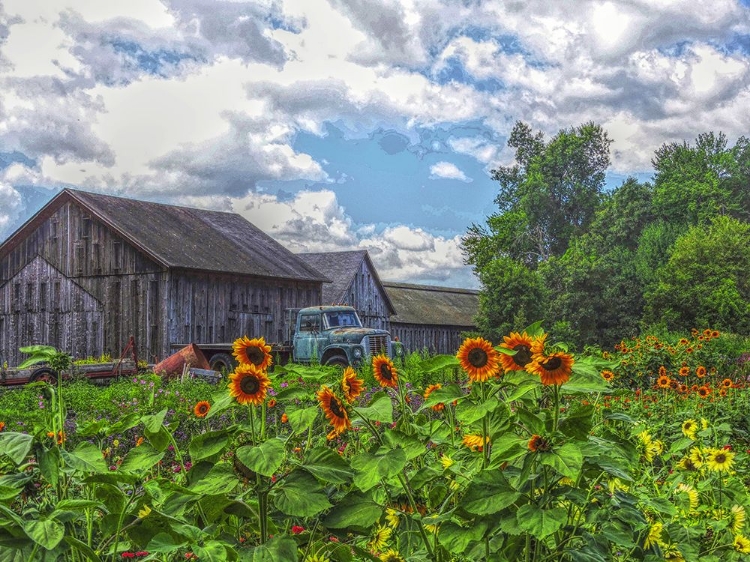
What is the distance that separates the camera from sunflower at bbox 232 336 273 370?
2930 millimetres

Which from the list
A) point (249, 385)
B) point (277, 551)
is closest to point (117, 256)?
point (249, 385)

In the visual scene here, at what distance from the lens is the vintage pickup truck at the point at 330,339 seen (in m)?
22.9

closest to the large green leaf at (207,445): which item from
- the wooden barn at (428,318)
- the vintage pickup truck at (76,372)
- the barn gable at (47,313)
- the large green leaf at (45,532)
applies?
the large green leaf at (45,532)

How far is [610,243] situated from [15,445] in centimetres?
4852

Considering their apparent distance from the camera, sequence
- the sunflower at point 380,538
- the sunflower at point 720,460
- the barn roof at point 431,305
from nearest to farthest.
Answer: the sunflower at point 380,538 → the sunflower at point 720,460 → the barn roof at point 431,305

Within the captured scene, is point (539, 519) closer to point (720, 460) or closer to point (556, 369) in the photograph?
point (556, 369)

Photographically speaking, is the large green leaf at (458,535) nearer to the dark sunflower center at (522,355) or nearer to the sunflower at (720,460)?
the dark sunflower center at (522,355)

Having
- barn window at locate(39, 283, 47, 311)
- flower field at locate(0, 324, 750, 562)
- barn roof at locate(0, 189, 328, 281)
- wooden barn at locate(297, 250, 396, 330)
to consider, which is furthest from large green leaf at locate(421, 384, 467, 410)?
wooden barn at locate(297, 250, 396, 330)

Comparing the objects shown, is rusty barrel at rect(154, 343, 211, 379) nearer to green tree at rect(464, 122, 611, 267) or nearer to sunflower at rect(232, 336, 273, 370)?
sunflower at rect(232, 336, 273, 370)

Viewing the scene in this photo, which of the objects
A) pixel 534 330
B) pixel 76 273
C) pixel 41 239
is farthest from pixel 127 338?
pixel 534 330

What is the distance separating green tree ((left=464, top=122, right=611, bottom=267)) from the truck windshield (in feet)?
94.3

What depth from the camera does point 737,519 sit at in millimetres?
4023

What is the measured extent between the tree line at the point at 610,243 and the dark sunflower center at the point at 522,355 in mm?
33377

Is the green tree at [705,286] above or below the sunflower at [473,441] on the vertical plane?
above
